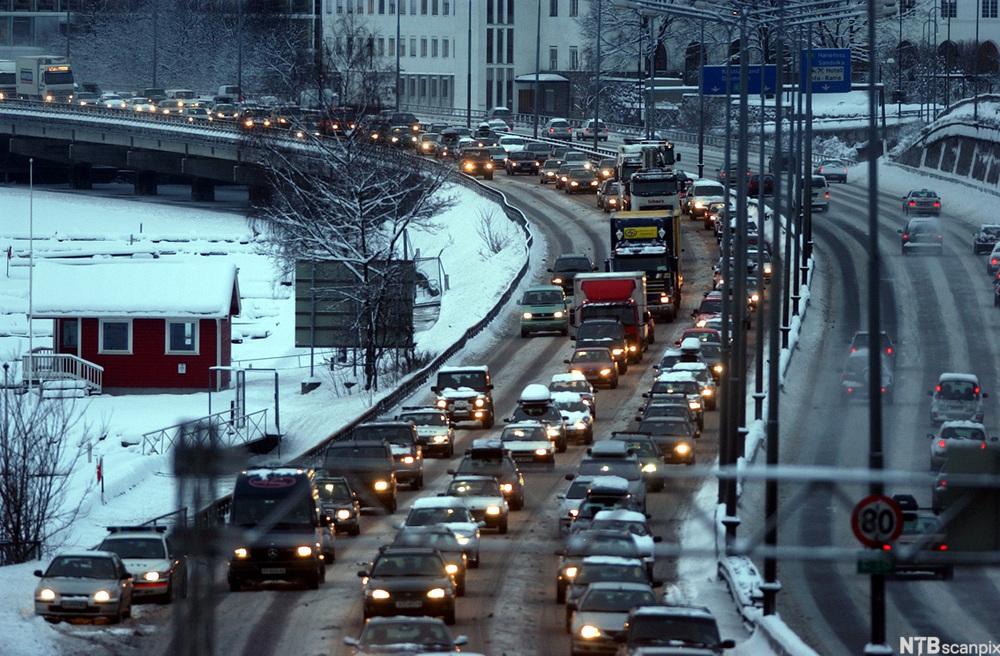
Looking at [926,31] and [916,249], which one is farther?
[926,31]

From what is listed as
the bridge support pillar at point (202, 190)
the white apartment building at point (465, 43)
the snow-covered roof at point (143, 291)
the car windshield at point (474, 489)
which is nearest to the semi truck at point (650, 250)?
the snow-covered roof at point (143, 291)

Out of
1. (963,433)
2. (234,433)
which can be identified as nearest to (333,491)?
(963,433)

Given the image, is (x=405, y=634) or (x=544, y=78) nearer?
(x=405, y=634)

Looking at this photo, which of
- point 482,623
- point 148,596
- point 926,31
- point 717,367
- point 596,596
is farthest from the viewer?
point 926,31

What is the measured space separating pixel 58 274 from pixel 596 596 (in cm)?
4287

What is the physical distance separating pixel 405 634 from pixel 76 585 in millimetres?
6703

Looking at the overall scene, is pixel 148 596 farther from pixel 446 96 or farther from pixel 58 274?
pixel 446 96

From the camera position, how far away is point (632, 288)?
57.9 m

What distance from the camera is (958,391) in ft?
161

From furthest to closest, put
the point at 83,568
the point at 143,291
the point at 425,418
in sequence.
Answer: the point at 143,291
the point at 425,418
the point at 83,568

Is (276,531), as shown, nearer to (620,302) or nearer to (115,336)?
(620,302)

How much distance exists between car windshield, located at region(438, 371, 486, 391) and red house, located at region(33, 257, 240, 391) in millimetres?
14011

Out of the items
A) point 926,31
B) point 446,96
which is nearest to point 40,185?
point 446,96

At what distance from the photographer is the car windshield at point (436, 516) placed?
3228 centimetres
